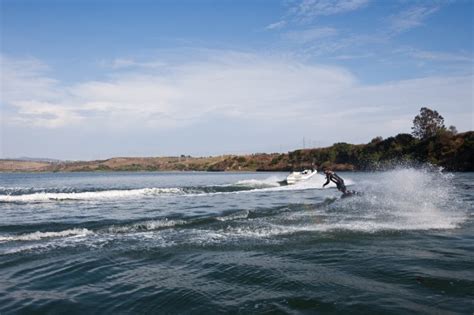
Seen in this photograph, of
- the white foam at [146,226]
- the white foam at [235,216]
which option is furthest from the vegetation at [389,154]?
the white foam at [146,226]

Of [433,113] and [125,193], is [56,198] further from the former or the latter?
[433,113]

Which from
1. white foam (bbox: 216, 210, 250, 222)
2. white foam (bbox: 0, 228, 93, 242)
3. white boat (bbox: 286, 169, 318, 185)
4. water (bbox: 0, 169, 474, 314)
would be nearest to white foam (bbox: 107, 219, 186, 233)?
water (bbox: 0, 169, 474, 314)

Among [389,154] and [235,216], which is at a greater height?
[389,154]

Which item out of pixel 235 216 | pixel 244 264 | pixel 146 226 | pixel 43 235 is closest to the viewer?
pixel 244 264

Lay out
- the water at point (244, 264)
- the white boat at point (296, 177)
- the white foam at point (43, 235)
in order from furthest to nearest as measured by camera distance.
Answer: the white boat at point (296, 177) → the white foam at point (43, 235) → the water at point (244, 264)

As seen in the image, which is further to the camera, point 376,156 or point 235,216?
point 376,156

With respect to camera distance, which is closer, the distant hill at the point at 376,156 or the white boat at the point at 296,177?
the white boat at the point at 296,177

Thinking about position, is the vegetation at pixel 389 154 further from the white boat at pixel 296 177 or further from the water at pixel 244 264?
the water at pixel 244 264

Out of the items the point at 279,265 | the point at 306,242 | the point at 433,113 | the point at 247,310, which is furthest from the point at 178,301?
the point at 433,113

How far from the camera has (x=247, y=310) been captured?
26.3 feet

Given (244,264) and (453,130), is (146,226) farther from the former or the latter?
(453,130)

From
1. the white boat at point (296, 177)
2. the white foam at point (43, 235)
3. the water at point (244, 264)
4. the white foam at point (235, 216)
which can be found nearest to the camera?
the water at point (244, 264)

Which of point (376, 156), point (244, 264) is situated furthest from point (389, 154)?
point (244, 264)

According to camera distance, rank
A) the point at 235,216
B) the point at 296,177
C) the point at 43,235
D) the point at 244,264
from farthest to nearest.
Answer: the point at 296,177 < the point at 235,216 < the point at 43,235 < the point at 244,264
